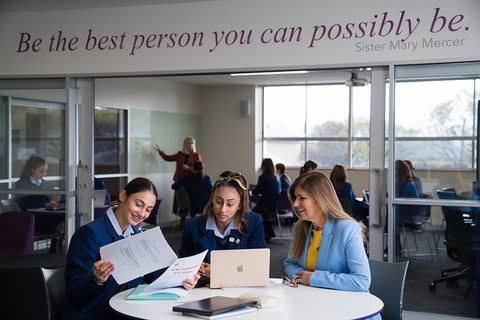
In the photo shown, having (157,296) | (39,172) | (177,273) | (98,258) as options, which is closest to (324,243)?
(177,273)

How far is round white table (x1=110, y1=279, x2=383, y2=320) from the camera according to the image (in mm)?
→ 2371

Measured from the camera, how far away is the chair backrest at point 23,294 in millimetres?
3654

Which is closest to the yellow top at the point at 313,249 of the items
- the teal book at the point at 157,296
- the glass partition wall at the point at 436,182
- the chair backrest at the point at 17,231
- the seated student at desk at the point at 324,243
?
the seated student at desk at the point at 324,243

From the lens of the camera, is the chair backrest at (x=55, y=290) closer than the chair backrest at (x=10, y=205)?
Yes

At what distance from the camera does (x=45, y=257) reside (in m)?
4.16

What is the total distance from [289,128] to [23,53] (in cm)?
705

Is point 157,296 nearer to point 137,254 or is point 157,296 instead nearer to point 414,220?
point 137,254

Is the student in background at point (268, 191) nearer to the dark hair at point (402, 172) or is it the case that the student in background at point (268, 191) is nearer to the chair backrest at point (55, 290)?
the dark hair at point (402, 172)

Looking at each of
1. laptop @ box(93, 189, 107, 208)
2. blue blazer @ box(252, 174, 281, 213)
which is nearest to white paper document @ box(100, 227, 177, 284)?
laptop @ box(93, 189, 107, 208)

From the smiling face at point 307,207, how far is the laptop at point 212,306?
793 mm

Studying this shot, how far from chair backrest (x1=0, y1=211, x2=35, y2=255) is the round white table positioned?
2.61 meters

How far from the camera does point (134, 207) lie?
9.27 ft

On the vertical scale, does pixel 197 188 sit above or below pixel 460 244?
above

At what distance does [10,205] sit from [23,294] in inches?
84.0
